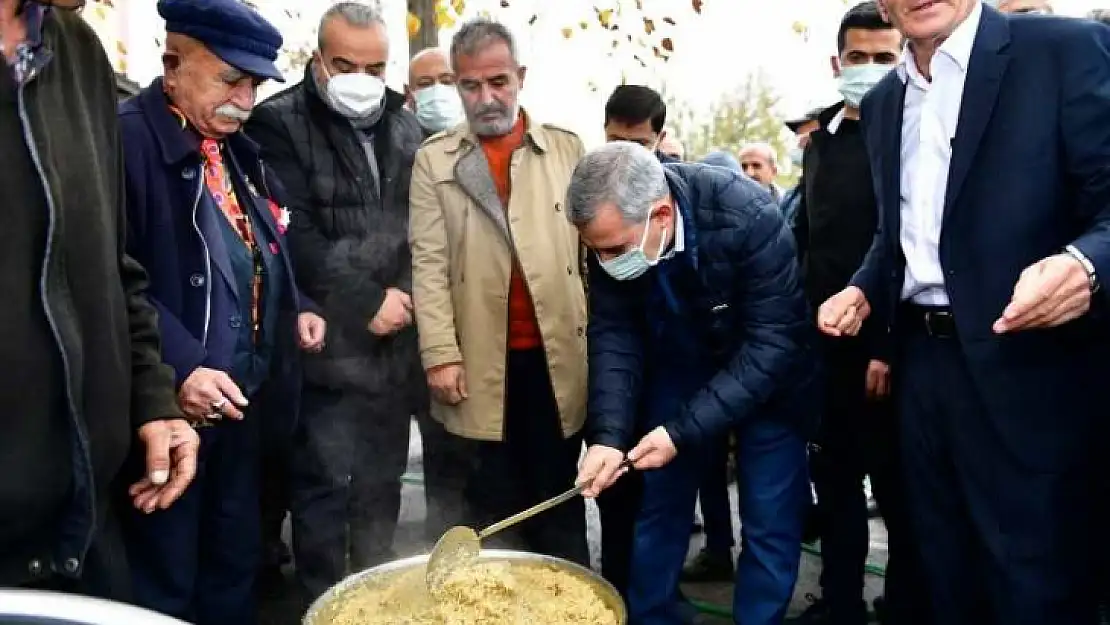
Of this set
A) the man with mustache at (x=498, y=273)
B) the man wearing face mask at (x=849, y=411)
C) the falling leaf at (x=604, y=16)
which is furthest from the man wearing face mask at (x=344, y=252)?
the falling leaf at (x=604, y=16)

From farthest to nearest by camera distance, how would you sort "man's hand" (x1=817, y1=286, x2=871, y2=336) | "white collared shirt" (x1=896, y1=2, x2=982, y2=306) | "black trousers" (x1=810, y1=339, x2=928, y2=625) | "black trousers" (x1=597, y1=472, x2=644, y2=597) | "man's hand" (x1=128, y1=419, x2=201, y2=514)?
"black trousers" (x1=597, y1=472, x2=644, y2=597), "black trousers" (x1=810, y1=339, x2=928, y2=625), "man's hand" (x1=817, y1=286, x2=871, y2=336), "white collared shirt" (x1=896, y1=2, x2=982, y2=306), "man's hand" (x1=128, y1=419, x2=201, y2=514)

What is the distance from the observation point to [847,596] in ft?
13.0

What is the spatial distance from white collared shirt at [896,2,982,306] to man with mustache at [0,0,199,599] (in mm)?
2276

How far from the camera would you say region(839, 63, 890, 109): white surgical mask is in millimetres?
4094

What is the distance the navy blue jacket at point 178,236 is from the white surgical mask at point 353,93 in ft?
3.56

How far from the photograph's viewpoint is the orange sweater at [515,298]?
4.06 meters

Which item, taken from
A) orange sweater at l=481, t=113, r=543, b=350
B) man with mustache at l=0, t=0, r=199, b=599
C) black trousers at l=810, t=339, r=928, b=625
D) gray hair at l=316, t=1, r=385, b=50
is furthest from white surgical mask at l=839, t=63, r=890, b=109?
man with mustache at l=0, t=0, r=199, b=599

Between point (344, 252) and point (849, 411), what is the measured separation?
2394 mm

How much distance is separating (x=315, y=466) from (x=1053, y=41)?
3317mm

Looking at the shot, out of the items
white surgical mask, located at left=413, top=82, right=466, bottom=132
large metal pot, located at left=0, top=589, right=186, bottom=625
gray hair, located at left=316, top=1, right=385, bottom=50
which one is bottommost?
large metal pot, located at left=0, top=589, right=186, bottom=625

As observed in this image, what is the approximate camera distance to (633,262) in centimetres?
331

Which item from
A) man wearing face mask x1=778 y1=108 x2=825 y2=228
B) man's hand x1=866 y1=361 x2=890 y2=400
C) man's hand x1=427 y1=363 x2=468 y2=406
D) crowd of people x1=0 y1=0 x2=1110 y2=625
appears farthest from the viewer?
man wearing face mask x1=778 y1=108 x2=825 y2=228

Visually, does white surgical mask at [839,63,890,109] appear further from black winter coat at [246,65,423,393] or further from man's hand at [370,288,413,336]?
man's hand at [370,288,413,336]

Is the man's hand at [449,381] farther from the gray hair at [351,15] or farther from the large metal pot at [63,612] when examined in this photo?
the large metal pot at [63,612]
